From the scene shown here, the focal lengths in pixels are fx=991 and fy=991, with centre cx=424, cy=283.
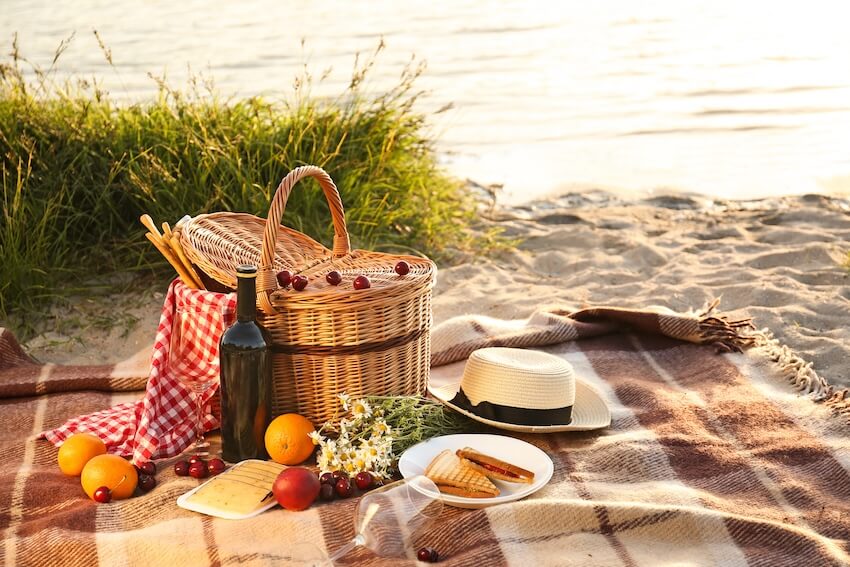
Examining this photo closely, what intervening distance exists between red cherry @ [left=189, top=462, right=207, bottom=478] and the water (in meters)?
4.75

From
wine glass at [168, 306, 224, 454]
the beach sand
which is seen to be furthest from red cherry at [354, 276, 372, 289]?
the beach sand

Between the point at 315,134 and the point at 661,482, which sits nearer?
the point at 661,482

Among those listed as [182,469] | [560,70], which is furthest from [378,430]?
[560,70]

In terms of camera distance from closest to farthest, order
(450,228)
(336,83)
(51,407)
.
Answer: (51,407)
(450,228)
(336,83)

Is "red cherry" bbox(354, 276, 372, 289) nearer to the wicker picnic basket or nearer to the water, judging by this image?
the wicker picnic basket

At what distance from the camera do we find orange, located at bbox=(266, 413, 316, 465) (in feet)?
9.80

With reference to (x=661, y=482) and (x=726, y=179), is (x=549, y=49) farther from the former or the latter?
(x=661, y=482)

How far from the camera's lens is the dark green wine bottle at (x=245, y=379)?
2.89 m

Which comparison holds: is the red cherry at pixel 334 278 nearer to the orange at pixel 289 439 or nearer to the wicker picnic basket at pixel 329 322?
the wicker picnic basket at pixel 329 322

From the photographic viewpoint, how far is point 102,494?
281cm

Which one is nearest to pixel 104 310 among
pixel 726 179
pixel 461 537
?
pixel 461 537

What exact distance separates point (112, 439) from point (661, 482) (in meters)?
1.76

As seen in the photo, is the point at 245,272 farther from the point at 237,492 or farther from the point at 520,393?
the point at 520,393

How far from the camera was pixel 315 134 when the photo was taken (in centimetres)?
553
